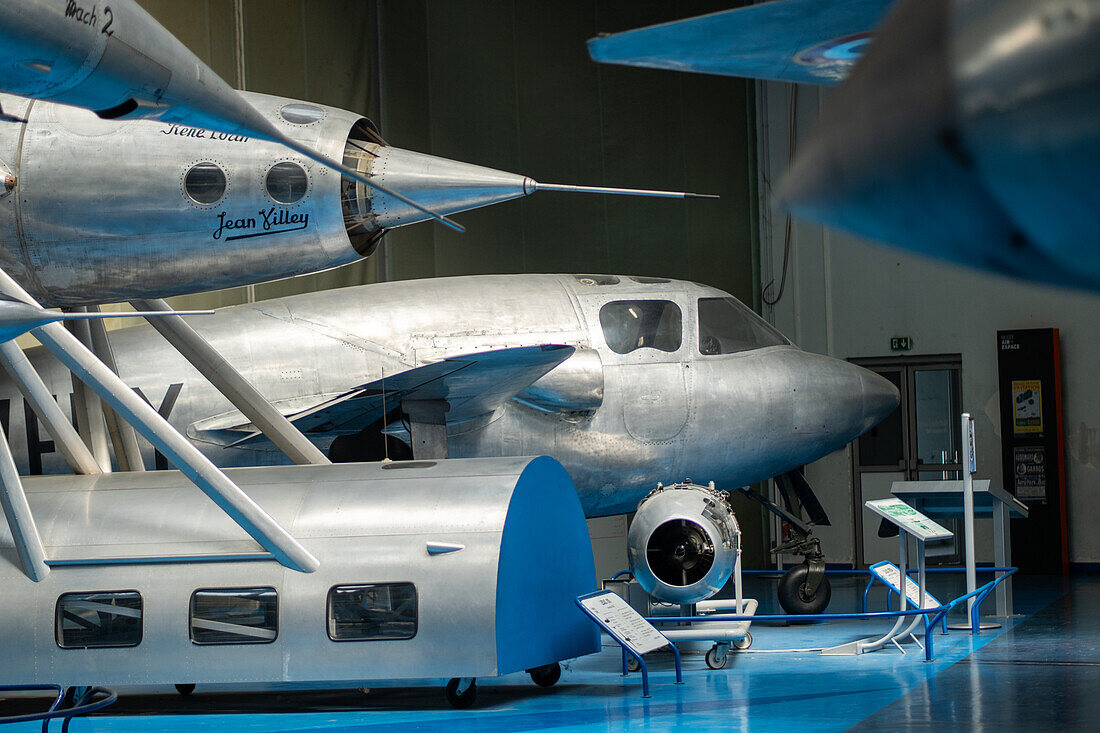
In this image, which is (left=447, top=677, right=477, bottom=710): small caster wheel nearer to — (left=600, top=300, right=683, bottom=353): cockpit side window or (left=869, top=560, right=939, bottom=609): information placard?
(left=600, top=300, right=683, bottom=353): cockpit side window

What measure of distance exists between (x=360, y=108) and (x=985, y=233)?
19.4 metres

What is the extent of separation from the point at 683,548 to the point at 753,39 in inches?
293

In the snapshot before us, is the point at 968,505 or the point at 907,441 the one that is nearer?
the point at 968,505

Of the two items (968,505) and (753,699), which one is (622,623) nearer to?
(753,699)

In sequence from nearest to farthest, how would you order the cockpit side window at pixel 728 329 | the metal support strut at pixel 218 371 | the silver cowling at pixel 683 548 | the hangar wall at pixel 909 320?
the metal support strut at pixel 218 371 → the silver cowling at pixel 683 548 → the cockpit side window at pixel 728 329 → the hangar wall at pixel 909 320

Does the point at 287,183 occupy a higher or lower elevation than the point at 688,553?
higher

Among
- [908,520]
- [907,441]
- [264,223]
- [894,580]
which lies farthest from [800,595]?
[907,441]

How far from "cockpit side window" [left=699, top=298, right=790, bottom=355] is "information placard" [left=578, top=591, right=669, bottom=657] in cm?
359

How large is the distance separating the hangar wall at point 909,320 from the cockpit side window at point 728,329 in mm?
6862

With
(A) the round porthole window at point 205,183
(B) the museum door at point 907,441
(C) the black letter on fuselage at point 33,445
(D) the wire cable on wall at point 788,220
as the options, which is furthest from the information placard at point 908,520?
(D) the wire cable on wall at point 788,220

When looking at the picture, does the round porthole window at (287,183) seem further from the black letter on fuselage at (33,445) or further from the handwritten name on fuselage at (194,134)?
the black letter on fuselage at (33,445)

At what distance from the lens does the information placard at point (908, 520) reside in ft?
37.1

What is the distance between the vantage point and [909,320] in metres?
20.5

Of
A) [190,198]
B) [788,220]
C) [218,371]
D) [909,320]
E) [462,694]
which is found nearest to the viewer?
[190,198]
